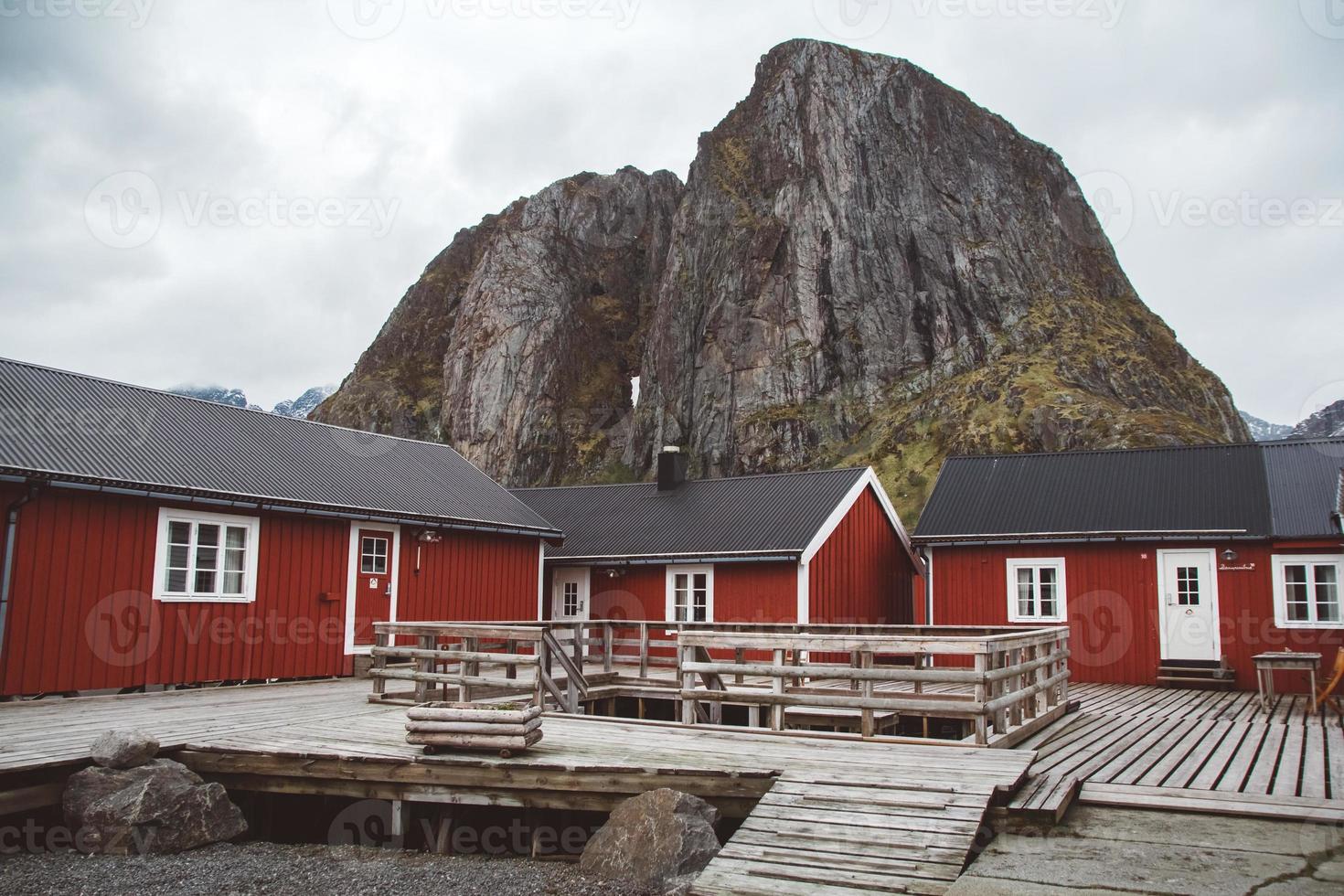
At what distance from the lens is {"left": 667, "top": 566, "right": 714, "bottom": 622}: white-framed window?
69.8ft

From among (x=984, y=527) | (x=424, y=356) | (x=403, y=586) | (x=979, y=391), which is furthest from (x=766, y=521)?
(x=424, y=356)

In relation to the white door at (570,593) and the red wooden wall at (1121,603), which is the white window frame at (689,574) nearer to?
the white door at (570,593)

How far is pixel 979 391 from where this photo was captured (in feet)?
166

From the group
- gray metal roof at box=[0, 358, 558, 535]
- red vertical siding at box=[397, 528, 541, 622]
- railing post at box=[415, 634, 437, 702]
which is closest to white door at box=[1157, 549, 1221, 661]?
gray metal roof at box=[0, 358, 558, 535]

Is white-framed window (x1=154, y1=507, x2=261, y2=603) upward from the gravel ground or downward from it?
upward

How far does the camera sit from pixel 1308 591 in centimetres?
1805

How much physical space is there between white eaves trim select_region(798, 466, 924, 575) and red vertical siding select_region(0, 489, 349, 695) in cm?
886

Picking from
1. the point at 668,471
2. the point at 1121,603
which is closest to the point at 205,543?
the point at 668,471

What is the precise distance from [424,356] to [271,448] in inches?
2591

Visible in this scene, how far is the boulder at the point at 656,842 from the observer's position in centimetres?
755

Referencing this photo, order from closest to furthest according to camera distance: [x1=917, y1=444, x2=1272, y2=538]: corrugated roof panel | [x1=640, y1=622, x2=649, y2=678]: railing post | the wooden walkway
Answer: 1. the wooden walkway
2. [x1=640, y1=622, x2=649, y2=678]: railing post
3. [x1=917, y1=444, x2=1272, y2=538]: corrugated roof panel

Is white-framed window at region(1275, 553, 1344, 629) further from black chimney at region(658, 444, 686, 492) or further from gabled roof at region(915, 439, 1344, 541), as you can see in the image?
black chimney at region(658, 444, 686, 492)

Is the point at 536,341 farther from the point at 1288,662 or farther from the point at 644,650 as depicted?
the point at 1288,662

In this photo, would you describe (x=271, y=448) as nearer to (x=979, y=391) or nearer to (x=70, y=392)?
(x=70, y=392)
